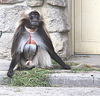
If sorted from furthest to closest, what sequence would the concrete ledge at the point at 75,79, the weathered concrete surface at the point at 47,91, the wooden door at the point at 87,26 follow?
the wooden door at the point at 87,26 < the concrete ledge at the point at 75,79 < the weathered concrete surface at the point at 47,91

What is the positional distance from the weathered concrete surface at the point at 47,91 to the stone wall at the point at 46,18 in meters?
1.61

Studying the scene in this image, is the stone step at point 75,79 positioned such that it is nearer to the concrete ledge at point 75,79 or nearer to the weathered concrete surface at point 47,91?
the concrete ledge at point 75,79

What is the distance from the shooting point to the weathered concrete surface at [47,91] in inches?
167

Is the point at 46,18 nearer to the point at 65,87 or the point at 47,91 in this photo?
the point at 65,87

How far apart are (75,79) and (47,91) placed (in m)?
0.61

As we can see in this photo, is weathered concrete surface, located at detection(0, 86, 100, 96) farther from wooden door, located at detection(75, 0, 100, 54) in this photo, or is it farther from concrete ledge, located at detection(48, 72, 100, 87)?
wooden door, located at detection(75, 0, 100, 54)

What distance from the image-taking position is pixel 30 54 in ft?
17.4

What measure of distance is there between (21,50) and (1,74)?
51 cm

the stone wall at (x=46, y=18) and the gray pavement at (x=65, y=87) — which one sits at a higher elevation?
the stone wall at (x=46, y=18)

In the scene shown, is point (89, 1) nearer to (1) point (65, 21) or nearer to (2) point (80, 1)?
(2) point (80, 1)

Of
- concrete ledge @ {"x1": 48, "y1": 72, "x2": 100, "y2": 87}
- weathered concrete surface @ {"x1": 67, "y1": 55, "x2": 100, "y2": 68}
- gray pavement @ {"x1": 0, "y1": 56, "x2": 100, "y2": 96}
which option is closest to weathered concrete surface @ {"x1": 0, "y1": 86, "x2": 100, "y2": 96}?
gray pavement @ {"x1": 0, "y1": 56, "x2": 100, "y2": 96}

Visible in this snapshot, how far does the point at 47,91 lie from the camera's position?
175 inches

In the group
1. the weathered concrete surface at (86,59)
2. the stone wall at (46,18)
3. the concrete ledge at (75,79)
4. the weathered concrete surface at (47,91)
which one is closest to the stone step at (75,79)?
the concrete ledge at (75,79)

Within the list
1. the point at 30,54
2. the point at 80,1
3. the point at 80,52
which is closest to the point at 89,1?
the point at 80,1
